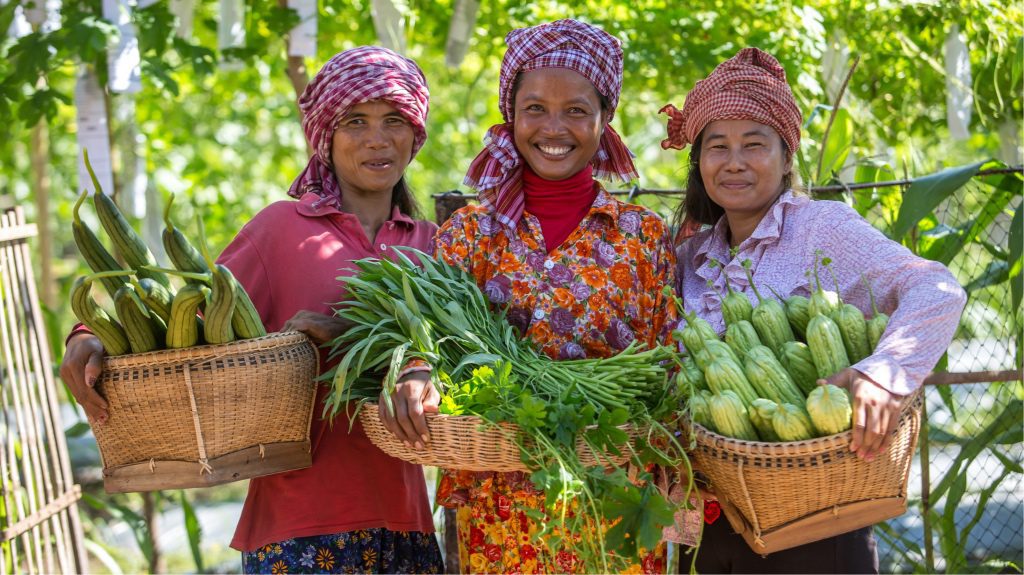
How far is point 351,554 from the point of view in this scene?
93.6 inches

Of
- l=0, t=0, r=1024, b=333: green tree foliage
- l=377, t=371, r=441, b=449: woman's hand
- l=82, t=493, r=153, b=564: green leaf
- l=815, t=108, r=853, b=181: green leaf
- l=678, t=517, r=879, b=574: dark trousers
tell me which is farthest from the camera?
l=82, t=493, r=153, b=564: green leaf

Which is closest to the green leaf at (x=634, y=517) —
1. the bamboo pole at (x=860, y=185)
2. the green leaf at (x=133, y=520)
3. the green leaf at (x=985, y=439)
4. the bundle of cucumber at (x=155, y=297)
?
the bundle of cucumber at (x=155, y=297)

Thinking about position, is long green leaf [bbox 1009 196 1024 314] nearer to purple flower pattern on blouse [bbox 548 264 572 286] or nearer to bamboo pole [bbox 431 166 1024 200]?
bamboo pole [bbox 431 166 1024 200]

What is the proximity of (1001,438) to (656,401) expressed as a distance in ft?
6.38

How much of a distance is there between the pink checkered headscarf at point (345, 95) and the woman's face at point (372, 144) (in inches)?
1.0

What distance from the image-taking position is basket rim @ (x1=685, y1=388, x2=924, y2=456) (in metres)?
1.81

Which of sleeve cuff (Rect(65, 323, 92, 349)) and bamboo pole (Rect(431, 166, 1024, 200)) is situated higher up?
bamboo pole (Rect(431, 166, 1024, 200))

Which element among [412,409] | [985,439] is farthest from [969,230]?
[412,409]

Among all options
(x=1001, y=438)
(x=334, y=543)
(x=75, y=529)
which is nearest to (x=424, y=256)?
(x=334, y=543)

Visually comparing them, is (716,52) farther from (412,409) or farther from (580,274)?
(412,409)

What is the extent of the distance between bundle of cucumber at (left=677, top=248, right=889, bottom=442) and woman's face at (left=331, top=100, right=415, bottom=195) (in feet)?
3.05

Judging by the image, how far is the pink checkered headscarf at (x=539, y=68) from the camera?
7.67 ft

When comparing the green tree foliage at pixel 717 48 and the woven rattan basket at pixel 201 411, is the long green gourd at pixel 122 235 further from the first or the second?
the green tree foliage at pixel 717 48

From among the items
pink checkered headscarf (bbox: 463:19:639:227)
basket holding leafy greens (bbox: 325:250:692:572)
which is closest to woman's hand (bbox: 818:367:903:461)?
basket holding leafy greens (bbox: 325:250:692:572)
